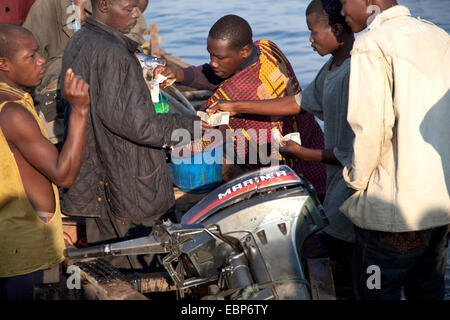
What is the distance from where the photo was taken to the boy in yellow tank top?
2.58 meters

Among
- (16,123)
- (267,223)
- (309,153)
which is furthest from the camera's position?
(309,153)

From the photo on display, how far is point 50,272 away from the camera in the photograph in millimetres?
2893

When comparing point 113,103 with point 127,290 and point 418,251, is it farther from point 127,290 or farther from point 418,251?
point 418,251

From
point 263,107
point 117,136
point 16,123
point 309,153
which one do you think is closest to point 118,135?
point 117,136

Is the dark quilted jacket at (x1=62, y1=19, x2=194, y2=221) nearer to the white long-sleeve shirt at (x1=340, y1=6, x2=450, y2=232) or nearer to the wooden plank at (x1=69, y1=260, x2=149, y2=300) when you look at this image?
the wooden plank at (x1=69, y1=260, x2=149, y2=300)

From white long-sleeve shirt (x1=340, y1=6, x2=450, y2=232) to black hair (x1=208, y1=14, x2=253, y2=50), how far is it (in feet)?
4.45

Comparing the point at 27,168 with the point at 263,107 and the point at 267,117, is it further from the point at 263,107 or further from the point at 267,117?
the point at 267,117

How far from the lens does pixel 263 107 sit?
3645 mm

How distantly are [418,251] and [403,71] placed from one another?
0.82 m

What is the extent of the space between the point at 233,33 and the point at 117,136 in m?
1.10

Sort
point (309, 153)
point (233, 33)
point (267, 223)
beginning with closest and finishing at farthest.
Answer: point (267, 223) < point (309, 153) < point (233, 33)

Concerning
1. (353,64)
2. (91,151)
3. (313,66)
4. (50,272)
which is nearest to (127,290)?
A: (50,272)

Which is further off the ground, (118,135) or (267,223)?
(118,135)

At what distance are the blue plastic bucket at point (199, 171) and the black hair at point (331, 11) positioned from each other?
1165mm
